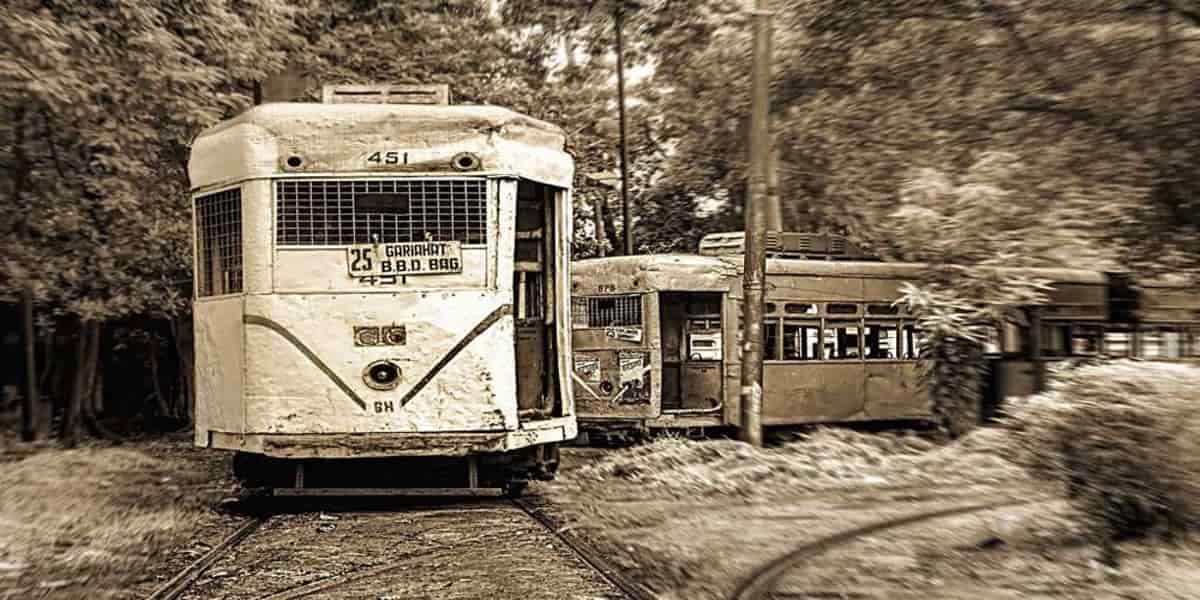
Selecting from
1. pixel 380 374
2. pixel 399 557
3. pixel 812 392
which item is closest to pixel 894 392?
pixel 812 392

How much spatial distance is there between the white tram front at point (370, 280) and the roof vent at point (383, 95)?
1111 mm

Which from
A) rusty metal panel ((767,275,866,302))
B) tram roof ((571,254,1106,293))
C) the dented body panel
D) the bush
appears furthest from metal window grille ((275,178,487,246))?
rusty metal panel ((767,275,866,302))

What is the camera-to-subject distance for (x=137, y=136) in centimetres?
1434

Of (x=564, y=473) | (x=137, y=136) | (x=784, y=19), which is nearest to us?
(x=784, y=19)

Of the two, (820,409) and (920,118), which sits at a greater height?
(920,118)

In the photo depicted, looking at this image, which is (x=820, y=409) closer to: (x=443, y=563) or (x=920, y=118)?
(x=920, y=118)

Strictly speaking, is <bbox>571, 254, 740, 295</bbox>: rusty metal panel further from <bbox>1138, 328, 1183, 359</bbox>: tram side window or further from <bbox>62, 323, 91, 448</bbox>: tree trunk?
<bbox>62, 323, 91, 448</bbox>: tree trunk

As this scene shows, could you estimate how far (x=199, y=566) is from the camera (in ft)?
30.2

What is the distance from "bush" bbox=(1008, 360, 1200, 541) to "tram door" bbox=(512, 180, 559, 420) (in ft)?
16.0

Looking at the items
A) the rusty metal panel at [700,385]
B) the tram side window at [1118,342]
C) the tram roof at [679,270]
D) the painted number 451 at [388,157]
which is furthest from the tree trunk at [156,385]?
the painted number 451 at [388,157]

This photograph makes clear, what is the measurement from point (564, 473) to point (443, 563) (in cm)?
729

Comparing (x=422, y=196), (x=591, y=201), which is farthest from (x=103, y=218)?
(x=591, y=201)

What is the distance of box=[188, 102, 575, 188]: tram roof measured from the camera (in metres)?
11.8

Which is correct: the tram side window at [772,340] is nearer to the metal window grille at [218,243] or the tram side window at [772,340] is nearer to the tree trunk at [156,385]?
the metal window grille at [218,243]
